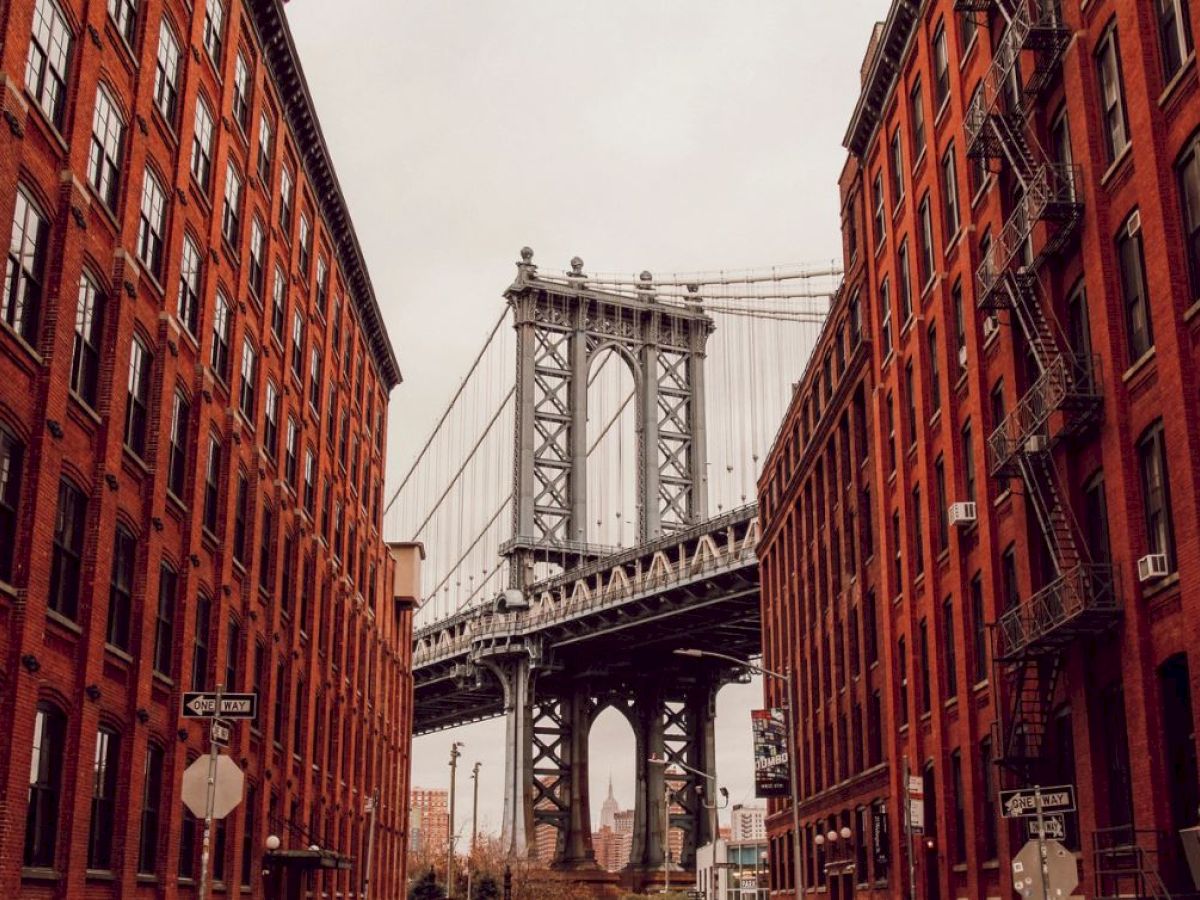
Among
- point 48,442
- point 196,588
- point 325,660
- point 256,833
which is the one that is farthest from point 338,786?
point 48,442

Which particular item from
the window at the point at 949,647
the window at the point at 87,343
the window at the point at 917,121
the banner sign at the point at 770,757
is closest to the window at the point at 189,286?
the window at the point at 87,343

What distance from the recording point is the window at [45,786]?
963 inches

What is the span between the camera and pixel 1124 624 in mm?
25844

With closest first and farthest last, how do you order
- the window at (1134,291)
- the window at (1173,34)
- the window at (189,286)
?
the window at (1173,34), the window at (1134,291), the window at (189,286)

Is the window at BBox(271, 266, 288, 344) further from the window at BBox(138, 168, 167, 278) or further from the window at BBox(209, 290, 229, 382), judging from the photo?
the window at BBox(138, 168, 167, 278)

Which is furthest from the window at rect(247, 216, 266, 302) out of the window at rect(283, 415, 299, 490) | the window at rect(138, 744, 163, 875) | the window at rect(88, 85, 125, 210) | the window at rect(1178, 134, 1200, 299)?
the window at rect(1178, 134, 1200, 299)

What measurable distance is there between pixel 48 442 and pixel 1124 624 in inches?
705

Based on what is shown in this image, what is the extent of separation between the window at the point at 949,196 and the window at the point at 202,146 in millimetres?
17820

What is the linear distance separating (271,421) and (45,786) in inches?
767

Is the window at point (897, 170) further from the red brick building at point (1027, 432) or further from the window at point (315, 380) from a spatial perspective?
the window at point (315, 380)

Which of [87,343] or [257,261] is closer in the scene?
[87,343]

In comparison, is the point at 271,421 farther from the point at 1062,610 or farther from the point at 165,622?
the point at 1062,610

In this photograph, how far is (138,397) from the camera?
99.0 ft

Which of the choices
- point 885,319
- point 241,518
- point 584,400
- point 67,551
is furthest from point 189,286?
point 584,400
